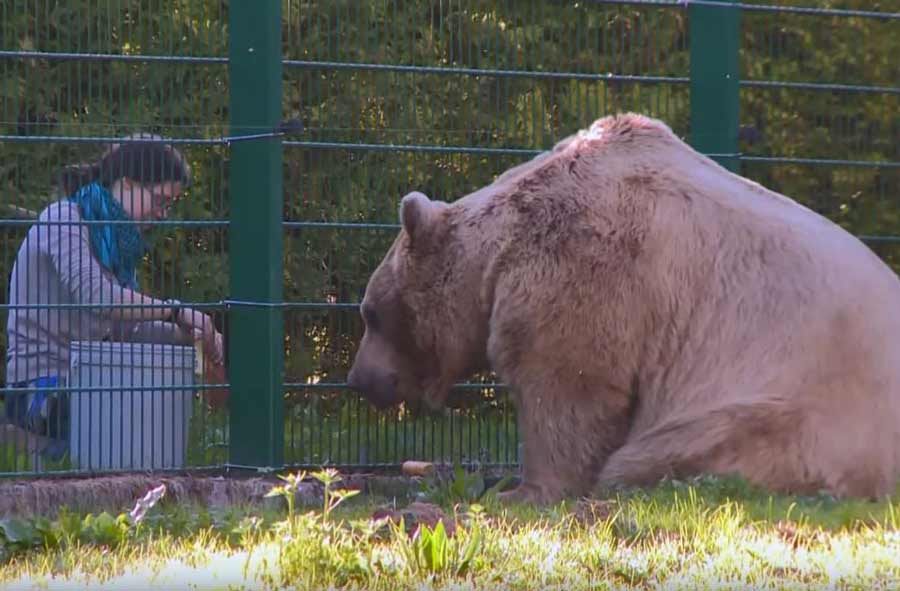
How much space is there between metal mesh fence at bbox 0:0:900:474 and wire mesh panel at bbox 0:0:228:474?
12 mm

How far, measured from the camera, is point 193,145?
345 inches

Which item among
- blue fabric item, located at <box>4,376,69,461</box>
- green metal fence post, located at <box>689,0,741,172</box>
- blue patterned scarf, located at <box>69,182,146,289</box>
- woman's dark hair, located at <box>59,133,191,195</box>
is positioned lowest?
blue fabric item, located at <box>4,376,69,461</box>

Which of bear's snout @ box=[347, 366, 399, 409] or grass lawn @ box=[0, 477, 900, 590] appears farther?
bear's snout @ box=[347, 366, 399, 409]

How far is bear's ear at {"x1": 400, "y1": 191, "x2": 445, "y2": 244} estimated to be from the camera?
8.05 meters

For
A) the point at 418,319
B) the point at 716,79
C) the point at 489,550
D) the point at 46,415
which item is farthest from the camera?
the point at 716,79

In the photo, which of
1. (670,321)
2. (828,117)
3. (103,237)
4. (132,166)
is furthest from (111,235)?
(828,117)

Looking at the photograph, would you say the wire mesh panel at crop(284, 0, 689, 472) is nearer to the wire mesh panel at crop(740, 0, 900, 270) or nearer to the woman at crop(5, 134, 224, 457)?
the woman at crop(5, 134, 224, 457)

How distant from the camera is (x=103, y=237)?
866 centimetres

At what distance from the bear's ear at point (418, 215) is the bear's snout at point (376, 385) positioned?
2.51 ft

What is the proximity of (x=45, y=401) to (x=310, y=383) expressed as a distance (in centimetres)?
129

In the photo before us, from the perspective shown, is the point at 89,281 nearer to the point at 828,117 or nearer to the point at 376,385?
the point at 376,385

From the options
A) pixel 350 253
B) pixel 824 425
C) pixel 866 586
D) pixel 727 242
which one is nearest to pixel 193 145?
pixel 350 253

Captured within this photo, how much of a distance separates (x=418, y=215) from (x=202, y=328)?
1.38 metres

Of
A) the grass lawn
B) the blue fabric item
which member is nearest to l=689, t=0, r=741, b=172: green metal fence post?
the grass lawn
